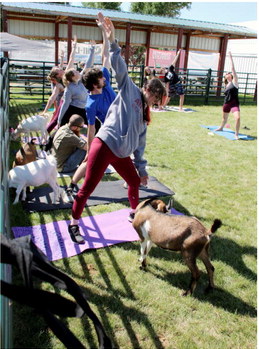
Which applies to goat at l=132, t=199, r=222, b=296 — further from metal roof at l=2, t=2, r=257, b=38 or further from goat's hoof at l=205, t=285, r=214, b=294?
metal roof at l=2, t=2, r=257, b=38

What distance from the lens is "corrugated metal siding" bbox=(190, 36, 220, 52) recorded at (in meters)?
23.4

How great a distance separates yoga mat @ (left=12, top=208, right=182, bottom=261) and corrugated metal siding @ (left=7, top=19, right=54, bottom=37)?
17005 millimetres

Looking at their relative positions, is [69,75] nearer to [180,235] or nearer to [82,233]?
[82,233]

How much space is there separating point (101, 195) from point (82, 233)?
50.9 inches

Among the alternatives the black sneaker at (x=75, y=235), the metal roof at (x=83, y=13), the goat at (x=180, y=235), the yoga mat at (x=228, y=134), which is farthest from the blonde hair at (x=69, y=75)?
the metal roof at (x=83, y=13)

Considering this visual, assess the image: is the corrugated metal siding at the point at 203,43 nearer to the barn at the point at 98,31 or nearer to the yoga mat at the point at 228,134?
the barn at the point at 98,31

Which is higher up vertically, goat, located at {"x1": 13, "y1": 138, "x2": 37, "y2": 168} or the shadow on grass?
goat, located at {"x1": 13, "y1": 138, "x2": 37, "y2": 168}

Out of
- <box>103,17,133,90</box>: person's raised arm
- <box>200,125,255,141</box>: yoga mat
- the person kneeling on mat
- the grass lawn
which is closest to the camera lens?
the grass lawn

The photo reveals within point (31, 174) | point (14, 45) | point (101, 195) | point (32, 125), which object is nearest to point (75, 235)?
point (31, 174)

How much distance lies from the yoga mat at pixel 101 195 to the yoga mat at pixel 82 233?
50 centimetres

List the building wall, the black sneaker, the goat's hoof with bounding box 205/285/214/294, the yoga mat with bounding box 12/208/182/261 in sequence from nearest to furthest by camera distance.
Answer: the goat's hoof with bounding box 205/285/214/294, the yoga mat with bounding box 12/208/182/261, the black sneaker, the building wall

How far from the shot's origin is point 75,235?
157 inches

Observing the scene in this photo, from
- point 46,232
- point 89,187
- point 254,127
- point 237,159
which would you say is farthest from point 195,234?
point 254,127

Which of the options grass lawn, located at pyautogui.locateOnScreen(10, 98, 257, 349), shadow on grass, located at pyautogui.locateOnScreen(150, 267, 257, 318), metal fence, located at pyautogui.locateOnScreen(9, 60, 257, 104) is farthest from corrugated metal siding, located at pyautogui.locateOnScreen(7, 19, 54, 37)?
shadow on grass, located at pyautogui.locateOnScreen(150, 267, 257, 318)
